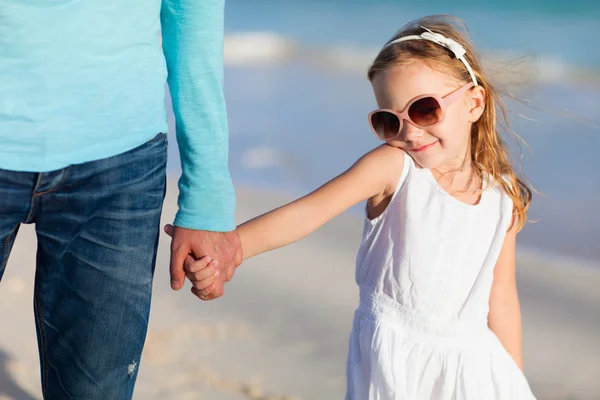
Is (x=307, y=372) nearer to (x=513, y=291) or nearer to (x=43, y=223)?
(x=513, y=291)

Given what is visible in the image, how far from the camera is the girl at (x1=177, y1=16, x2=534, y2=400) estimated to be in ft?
7.91

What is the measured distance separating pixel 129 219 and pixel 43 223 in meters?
0.19

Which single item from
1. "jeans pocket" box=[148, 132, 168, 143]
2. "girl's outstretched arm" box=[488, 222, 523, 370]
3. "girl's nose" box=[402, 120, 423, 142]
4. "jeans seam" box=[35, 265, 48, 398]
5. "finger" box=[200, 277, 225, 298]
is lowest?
"jeans seam" box=[35, 265, 48, 398]

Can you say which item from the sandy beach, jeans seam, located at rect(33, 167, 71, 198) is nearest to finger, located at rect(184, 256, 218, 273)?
jeans seam, located at rect(33, 167, 71, 198)

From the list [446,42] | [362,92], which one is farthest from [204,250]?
[362,92]

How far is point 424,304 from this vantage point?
2.47m

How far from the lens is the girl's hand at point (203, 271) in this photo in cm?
207

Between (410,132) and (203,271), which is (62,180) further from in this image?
(410,132)

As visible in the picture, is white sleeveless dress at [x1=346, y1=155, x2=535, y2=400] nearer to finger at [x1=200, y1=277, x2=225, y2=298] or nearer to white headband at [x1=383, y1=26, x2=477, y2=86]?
white headband at [x1=383, y1=26, x2=477, y2=86]

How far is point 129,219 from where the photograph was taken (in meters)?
1.95

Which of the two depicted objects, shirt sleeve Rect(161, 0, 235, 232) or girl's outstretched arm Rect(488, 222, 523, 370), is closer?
shirt sleeve Rect(161, 0, 235, 232)

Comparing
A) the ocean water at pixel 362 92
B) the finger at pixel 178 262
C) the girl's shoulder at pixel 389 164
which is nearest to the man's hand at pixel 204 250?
the finger at pixel 178 262

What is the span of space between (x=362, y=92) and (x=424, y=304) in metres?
7.47

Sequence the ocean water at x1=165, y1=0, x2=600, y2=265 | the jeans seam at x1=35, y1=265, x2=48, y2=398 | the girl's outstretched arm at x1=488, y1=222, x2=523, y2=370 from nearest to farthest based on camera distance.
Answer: the jeans seam at x1=35, y1=265, x2=48, y2=398
the girl's outstretched arm at x1=488, y1=222, x2=523, y2=370
the ocean water at x1=165, y1=0, x2=600, y2=265
